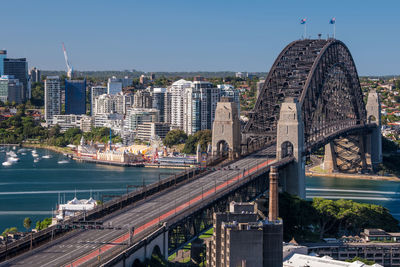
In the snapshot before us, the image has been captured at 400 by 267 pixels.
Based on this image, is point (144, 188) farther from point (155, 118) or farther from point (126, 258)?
point (155, 118)

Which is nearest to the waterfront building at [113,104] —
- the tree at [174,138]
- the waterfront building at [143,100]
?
the waterfront building at [143,100]

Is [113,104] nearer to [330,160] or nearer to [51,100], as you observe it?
[51,100]

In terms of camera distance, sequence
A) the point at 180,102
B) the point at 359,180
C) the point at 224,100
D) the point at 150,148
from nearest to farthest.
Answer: the point at 224,100, the point at 359,180, the point at 150,148, the point at 180,102

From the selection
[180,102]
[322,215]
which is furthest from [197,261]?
[180,102]

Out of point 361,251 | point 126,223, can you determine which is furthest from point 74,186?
point 126,223

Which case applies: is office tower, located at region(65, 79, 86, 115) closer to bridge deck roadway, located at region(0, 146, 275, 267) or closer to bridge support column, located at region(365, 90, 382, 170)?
bridge support column, located at region(365, 90, 382, 170)

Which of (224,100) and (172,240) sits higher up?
(224,100)

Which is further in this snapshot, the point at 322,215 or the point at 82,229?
the point at 322,215
